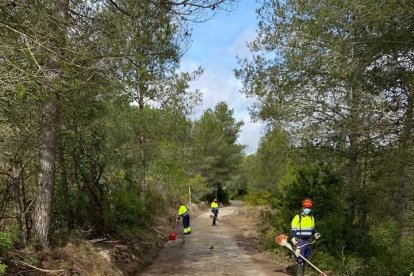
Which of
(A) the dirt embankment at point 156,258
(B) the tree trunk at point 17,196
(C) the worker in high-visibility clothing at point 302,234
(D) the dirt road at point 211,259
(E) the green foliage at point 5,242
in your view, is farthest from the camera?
(D) the dirt road at point 211,259

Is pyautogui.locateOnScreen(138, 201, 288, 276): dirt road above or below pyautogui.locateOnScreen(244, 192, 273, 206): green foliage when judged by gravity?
below

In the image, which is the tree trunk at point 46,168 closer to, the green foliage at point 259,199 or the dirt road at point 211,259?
the dirt road at point 211,259

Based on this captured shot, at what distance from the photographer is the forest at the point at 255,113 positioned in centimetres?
805

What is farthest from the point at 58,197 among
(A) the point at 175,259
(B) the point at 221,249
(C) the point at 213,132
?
(C) the point at 213,132

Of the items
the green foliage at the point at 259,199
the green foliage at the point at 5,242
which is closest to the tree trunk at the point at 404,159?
the green foliage at the point at 5,242

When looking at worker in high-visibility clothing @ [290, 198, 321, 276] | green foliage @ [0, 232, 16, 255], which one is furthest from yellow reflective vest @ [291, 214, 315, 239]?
green foliage @ [0, 232, 16, 255]

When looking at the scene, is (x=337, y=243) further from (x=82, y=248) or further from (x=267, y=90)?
(x=82, y=248)

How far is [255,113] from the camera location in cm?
1881

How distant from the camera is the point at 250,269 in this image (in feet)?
44.0

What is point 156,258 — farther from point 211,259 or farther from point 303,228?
point 303,228

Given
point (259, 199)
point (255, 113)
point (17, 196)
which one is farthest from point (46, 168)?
point (259, 199)

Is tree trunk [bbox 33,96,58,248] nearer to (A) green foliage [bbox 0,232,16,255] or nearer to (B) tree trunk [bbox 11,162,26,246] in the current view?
(B) tree trunk [bbox 11,162,26,246]

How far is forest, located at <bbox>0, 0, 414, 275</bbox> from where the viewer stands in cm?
805

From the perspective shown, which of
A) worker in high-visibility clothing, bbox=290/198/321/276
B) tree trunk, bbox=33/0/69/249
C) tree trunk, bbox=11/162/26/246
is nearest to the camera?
tree trunk, bbox=11/162/26/246
